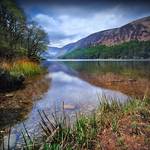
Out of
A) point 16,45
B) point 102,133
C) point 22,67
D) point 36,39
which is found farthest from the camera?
point 36,39

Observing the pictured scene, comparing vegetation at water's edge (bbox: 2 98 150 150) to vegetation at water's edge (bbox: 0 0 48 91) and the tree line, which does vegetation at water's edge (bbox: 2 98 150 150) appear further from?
the tree line

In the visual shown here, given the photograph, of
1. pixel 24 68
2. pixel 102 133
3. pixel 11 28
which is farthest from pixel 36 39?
pixel 102 133

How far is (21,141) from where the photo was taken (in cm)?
614

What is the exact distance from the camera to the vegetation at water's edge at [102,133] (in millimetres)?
5152

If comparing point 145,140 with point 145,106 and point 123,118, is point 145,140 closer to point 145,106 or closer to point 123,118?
point 123,118

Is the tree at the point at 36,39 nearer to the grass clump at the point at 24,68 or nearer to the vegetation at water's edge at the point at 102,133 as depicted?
the grass clump at the point at 24,68

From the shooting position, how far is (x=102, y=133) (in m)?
6.02

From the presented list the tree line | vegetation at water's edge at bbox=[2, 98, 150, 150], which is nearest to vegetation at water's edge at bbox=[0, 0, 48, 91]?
the tree line

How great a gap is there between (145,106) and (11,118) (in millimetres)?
4358

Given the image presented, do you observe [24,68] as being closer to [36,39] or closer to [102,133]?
[102,133]

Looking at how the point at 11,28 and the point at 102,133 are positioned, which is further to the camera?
the point at 11,28

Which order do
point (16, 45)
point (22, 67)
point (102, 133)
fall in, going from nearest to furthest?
point (102, 133) < point (22, 67) < point (16, 45)

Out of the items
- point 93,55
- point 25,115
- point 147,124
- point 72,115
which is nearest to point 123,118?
point 147,124

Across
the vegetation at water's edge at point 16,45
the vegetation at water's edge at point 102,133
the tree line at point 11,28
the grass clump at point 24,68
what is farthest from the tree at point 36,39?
the vegetation at water's edge at point 102,133
